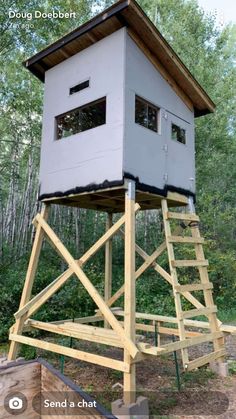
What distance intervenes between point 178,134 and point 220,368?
399 cm

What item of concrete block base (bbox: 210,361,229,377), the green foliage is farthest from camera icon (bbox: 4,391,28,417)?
the green foliage

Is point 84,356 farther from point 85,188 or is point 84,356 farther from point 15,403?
point 15,403

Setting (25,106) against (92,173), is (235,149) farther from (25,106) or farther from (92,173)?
(92,173)

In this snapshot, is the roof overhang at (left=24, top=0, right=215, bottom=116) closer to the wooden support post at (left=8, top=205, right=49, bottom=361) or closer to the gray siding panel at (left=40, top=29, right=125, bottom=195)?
the gray siding panel at (left=40, top=29, right=125, bottom=195)

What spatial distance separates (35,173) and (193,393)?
1040 centimetres

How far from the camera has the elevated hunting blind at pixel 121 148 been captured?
175 inches

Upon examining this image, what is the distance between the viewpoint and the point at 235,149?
45.1ft

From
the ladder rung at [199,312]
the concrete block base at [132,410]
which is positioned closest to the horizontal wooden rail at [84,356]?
the concrete block base at [132,410]

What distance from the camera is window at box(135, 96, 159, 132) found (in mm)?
5016

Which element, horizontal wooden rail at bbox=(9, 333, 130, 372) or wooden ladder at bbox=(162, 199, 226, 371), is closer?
horizontal wooden rail at bbox=(9, 333, 130, 372)

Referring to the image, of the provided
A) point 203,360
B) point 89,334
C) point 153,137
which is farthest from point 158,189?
point 203,360

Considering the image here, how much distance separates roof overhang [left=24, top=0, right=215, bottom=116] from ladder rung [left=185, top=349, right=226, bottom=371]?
440 cm

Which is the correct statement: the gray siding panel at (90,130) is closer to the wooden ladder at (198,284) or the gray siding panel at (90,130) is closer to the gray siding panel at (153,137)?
the gray siding panel at (153,137)

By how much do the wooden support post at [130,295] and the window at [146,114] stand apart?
→ 119 centimetres
